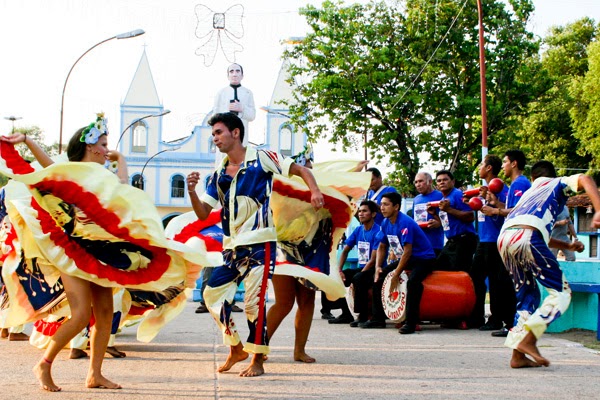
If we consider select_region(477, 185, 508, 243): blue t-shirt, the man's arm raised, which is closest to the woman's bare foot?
the man's arm raised

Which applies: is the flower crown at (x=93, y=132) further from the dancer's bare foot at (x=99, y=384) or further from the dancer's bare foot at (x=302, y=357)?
the dancer's bare foot at (x=302, y=357)

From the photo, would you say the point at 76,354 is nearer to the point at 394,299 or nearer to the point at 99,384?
the point at 99,384

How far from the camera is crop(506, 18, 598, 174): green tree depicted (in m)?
47.2

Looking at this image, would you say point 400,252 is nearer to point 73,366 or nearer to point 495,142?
point 73,366

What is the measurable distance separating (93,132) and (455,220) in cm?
546

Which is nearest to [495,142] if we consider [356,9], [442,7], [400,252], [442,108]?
[442,108]

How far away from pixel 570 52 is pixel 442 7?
77.0ft

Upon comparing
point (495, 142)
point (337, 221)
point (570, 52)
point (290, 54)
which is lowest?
point (337, 221)

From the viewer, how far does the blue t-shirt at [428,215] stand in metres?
10.9

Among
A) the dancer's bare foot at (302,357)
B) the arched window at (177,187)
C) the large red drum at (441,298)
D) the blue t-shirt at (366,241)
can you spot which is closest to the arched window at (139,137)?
the arched window at (177,187)

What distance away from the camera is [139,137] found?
6531 cm

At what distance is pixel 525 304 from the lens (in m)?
6.80

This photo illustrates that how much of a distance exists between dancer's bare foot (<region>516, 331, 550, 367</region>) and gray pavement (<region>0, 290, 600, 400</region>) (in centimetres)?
8

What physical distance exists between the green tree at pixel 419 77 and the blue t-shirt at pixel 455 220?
21245 millimetres
